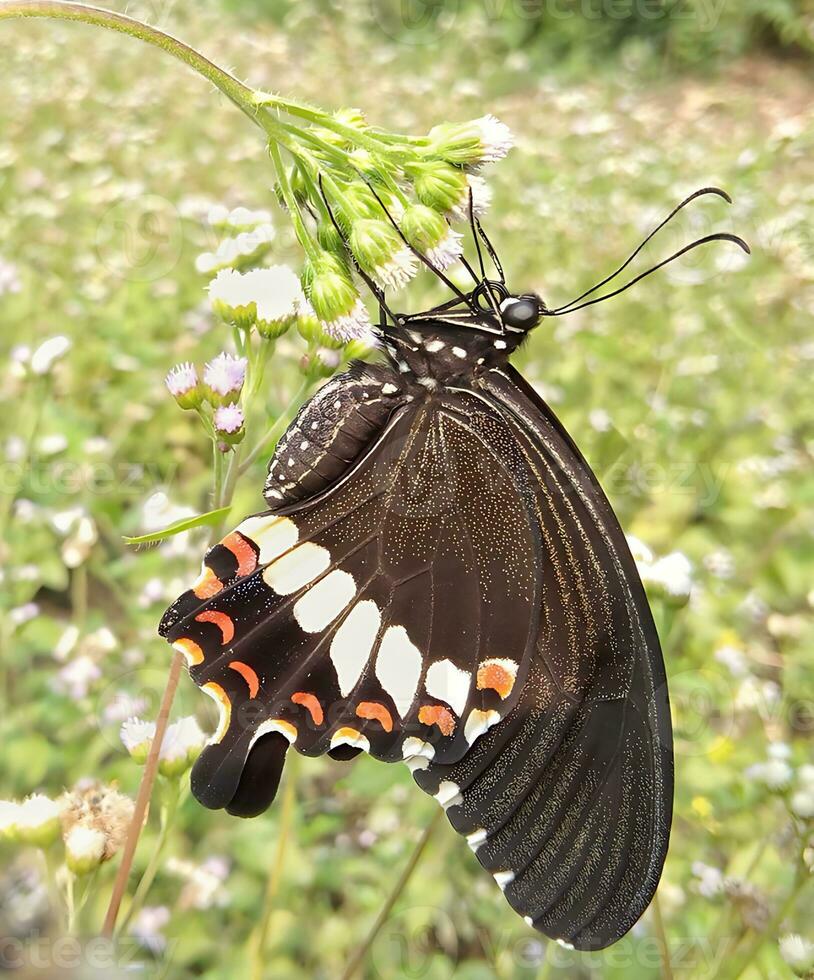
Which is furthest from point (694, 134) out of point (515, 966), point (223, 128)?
point (515, 966)

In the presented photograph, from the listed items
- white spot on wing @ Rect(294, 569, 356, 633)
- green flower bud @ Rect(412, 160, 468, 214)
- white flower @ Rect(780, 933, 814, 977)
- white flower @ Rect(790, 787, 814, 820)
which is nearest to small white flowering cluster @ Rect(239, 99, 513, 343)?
green flower bud @ Rect(412, 160, 468, 214)

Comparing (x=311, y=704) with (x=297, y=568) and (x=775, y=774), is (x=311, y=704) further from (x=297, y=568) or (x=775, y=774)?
(x=775, y=774)

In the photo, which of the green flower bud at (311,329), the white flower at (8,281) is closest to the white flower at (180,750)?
the green flower bud at (311,329)

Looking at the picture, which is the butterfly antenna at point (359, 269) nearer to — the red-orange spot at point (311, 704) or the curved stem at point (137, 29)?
the curved stem at point (137, 29)

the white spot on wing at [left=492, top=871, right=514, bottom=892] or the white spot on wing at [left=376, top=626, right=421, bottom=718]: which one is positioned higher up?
the white spot on wing at [left=376, top=626, right=421, bottom=718]

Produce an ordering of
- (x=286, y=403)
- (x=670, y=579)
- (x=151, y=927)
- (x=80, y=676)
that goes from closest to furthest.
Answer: (x=670, y=579), (x=151, y=927), (x=80, y=676), (x=286, y=403)

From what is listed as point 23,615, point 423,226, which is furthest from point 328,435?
point 23,615

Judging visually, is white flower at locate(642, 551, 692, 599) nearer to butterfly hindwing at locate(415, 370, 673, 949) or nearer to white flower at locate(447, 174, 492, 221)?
butterfly hindwing at locate(415, 370, 673, 949)
